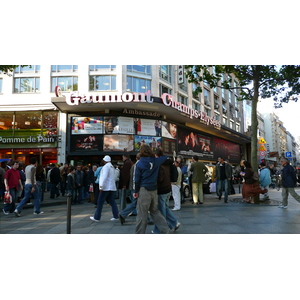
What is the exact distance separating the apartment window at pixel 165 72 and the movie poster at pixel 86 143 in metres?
9.37

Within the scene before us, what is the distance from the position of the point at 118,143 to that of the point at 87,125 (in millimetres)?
3162

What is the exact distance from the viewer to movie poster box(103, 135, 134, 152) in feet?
73.3

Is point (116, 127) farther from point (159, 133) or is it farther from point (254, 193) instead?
point (254, 193)

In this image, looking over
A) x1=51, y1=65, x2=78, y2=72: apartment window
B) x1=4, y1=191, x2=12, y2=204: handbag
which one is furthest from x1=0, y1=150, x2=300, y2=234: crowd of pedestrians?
x1=51, y1=65, x2=78, y2=72: apartment window

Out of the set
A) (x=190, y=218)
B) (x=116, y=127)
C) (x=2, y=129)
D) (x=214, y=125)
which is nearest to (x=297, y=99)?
(x=190, y=218)

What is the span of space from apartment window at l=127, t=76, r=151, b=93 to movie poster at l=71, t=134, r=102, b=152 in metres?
5.47

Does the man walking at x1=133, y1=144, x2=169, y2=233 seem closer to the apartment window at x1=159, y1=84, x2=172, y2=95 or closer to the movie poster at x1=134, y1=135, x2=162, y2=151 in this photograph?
the movie poster at x1=134, y1=135, x2=162, y2=151

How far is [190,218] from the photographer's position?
7.42 meters

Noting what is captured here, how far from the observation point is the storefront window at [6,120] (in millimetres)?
23578

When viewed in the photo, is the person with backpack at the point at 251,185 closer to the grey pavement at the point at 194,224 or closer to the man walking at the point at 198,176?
the man walking at the point at 198,176

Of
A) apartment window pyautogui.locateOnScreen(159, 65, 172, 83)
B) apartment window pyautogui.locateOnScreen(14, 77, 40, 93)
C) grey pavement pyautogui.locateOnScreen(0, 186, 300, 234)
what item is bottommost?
grey pavement pyautogui.locateOnScreen(0, 186, 300, 234)

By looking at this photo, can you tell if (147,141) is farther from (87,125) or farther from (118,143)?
(87,125)

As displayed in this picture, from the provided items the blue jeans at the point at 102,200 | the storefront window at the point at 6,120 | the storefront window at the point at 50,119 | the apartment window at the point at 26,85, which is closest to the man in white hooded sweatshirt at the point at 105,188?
the blue jeans at the point at 102,200

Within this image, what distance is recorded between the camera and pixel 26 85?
23.8 m
